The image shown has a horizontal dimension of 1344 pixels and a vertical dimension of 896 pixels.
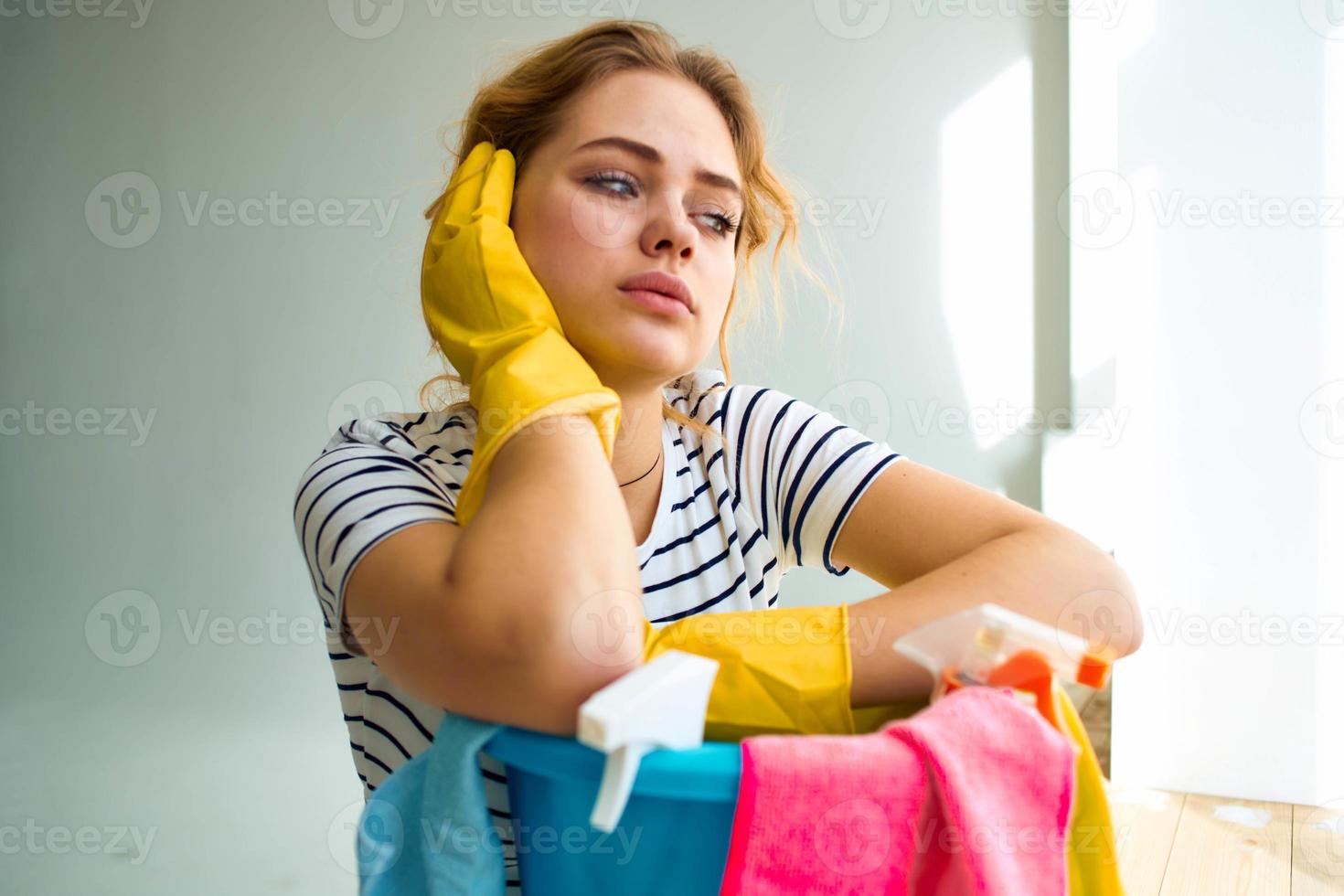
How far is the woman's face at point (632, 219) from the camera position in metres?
0.93

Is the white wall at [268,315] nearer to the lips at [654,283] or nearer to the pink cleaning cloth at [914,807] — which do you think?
the lips at [654,283]

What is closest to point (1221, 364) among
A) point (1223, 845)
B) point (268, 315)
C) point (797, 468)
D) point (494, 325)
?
point (1223, 845)

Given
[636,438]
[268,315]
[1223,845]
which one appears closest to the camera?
[636,438]

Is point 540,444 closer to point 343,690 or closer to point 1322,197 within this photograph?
point 343,690

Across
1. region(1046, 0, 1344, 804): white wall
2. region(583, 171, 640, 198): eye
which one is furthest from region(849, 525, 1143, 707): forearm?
region(1046, 0, 1344, 804): white wall

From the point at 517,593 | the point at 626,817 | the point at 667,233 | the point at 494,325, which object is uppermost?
the point at 667,233

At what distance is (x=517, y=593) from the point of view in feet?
2.09

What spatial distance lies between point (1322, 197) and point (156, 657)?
2.62m

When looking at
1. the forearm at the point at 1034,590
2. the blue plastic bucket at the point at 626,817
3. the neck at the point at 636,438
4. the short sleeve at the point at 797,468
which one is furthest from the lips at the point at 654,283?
the blue plastic bucket at the point at 626,817

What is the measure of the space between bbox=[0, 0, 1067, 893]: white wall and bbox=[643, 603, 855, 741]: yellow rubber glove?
4.56 ft

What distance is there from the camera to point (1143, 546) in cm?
200

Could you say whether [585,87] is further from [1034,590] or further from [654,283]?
[1034,590]

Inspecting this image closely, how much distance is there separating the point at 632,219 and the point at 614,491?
319mm

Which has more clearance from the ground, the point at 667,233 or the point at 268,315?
the point at 268,315
